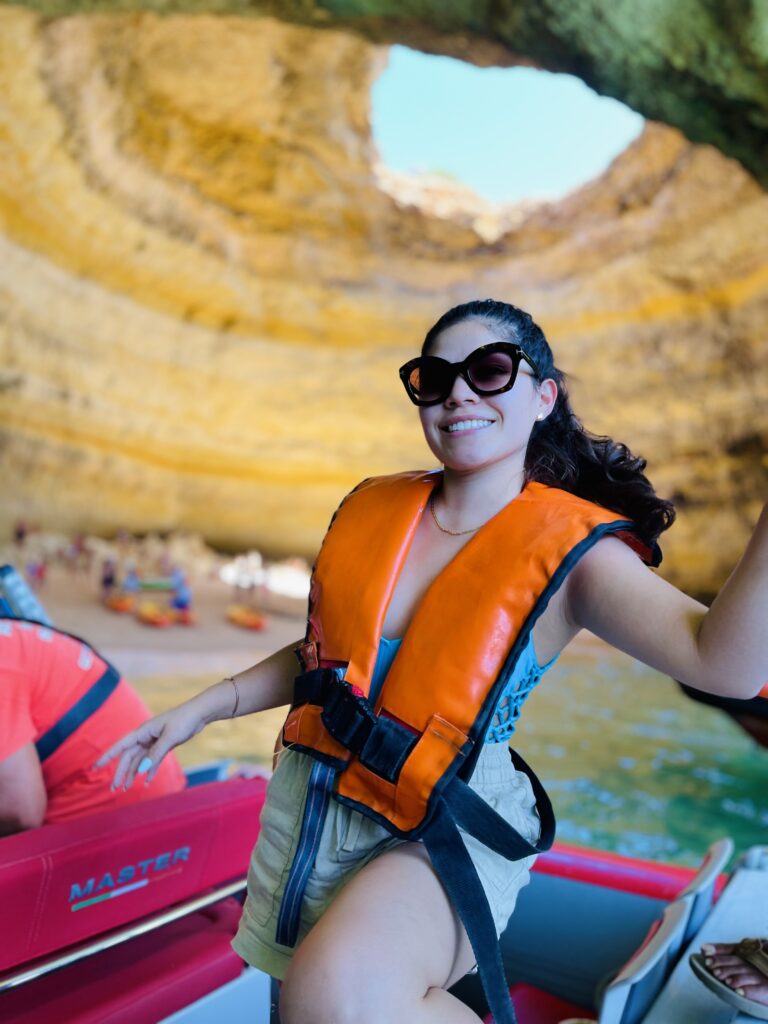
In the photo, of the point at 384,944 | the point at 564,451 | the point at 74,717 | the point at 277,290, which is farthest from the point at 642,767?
the point at 277,290

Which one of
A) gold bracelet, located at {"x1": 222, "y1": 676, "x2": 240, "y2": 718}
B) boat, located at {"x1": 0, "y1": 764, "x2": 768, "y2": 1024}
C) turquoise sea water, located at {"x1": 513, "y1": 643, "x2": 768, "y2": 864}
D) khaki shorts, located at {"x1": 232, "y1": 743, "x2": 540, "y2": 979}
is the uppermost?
gold bracelet, located at {"x1": 222, "y1": 676, "x2": 240, "y2": 718}

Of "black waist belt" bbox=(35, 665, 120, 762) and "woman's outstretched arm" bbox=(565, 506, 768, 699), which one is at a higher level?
"woman's outstretched arm" bbox=(565, 506, 768, 699)

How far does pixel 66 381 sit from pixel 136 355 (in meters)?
0.91

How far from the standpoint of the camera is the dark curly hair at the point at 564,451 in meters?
1.08

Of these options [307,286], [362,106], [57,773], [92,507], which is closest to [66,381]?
[92,507]

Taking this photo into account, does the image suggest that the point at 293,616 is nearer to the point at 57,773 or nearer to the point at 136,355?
the point at 136,355

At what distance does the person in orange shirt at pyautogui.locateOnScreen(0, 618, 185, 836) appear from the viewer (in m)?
1.50

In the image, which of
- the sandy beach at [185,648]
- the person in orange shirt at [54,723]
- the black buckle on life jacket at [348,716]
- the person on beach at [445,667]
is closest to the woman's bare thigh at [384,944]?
the person on beach at [445,667]

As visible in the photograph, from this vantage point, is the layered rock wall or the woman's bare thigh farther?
the layered rock wall

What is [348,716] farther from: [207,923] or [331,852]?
[207,923]

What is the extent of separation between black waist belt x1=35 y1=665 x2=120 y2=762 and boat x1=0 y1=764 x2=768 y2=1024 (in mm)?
202

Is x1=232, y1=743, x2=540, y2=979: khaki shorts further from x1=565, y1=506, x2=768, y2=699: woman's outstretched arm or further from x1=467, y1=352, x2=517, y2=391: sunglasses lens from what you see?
x1=467, y1=352, x2=517, y2=391: sunglasses lens

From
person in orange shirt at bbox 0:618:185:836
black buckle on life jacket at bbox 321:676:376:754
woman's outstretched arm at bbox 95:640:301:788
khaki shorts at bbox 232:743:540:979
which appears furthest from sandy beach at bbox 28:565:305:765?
black buckle on life jacket at bbox 321:676:376:754

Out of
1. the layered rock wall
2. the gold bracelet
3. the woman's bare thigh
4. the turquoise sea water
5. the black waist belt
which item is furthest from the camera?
the layered rock wall
